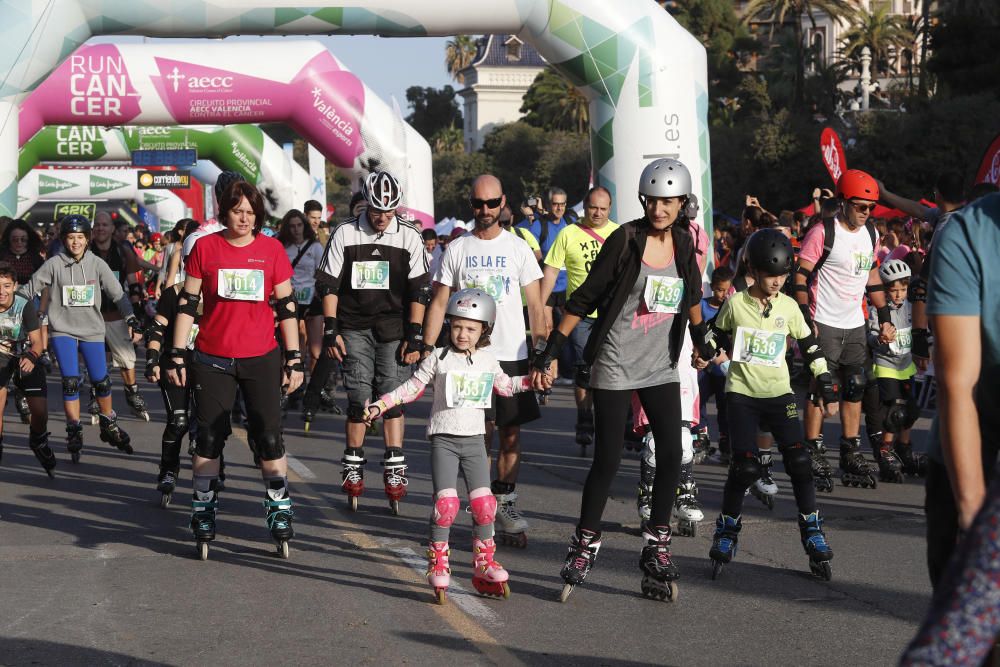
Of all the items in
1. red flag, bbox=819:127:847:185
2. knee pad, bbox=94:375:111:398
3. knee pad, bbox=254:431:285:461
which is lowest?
knee pad, bbox=254:431:285:461

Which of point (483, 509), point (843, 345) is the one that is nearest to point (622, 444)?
point (483, 509)

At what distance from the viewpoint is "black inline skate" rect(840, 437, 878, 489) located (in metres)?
9.20

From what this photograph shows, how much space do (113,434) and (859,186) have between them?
6070 millimetres

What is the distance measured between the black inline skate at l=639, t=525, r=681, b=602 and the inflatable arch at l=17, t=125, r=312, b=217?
2157 centimetres

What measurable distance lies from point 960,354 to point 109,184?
4794cm

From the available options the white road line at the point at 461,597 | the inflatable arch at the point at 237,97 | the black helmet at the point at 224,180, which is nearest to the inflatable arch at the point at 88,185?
the inflatable arch at the point at 237,97

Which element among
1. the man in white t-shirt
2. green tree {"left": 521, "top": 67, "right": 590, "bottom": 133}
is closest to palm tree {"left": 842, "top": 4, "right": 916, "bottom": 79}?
green tree {"left": 521, "top": 67, "right": 590, "bottom": 133}

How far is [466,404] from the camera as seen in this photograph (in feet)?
20.9

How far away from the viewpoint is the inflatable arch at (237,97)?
723 inches

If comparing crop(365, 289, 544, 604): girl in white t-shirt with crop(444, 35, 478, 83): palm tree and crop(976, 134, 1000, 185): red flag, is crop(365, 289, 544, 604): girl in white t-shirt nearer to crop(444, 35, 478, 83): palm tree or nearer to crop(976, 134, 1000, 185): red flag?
crop(976, 134, 1000, 185): red flag

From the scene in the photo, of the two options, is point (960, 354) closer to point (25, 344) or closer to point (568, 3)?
point (25, 344)

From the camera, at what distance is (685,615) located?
5867 millimetres

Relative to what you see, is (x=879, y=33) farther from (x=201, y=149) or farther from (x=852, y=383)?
(x=852, y=383)

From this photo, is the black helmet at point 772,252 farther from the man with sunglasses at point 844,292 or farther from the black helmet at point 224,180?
the black helmet at point 224,180
